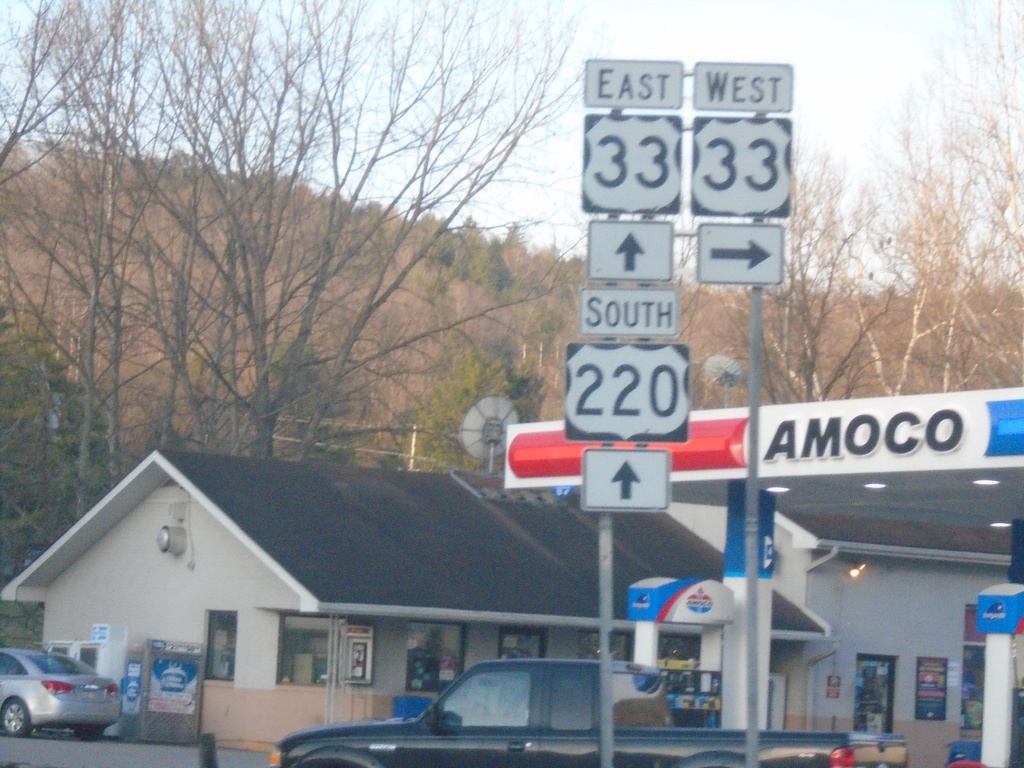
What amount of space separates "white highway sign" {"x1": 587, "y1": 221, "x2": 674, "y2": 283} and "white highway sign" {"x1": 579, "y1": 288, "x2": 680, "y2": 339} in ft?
0.28

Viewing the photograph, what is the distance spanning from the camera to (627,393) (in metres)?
7.95

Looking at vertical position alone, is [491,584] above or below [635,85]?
below

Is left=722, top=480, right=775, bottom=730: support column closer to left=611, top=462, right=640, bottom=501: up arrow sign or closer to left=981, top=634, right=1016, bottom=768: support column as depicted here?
left=981, top=634, right=1016, bottom=768: support column

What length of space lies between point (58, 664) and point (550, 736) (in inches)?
618

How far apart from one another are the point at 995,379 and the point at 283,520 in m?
18.5

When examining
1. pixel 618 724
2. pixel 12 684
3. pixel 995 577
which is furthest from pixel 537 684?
pixel 995 577

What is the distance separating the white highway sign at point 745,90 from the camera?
8.27m

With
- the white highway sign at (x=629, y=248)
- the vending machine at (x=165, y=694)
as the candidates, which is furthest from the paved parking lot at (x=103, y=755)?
the white highway sign at (x=629, y=248)

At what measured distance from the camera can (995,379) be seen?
35.8m

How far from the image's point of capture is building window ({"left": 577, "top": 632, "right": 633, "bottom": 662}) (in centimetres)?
2678

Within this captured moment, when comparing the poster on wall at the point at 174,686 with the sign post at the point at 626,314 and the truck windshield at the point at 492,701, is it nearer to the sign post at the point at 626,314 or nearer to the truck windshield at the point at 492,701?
the truck windshield at the point at 492,701

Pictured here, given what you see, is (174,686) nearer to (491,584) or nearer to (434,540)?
(434,540)

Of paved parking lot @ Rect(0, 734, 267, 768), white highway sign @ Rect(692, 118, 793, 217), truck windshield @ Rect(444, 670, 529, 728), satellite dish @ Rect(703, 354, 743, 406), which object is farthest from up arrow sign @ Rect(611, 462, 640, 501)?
satellite dish @ Rect(703, 354, 743, 406)

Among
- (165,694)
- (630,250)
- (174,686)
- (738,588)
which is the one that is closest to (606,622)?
(630,250)
